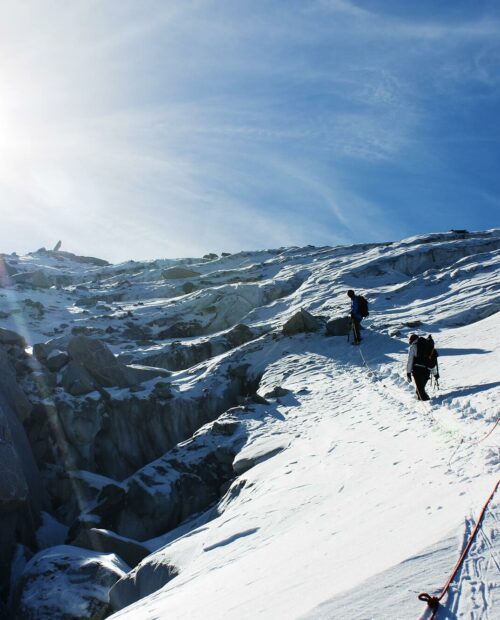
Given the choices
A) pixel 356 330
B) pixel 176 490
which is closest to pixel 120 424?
pixel 176 490

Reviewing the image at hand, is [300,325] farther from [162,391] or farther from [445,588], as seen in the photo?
[445,588]

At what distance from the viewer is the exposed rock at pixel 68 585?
14.6 metres

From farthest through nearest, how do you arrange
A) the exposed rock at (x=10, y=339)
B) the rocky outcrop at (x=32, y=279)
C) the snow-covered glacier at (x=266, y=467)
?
the rocky outcrop at (x=32, y=279) → the exposed rock at (x=10, y=339) → the snow-covered glacier at (x=266, y=467)

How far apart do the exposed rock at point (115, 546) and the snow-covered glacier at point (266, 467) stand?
0.16 ft

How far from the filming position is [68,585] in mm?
15430

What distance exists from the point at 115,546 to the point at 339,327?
1792 centimetres

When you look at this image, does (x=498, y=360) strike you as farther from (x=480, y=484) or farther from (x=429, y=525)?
(x=429, y=525)

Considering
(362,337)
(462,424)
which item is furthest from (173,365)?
(462,424)

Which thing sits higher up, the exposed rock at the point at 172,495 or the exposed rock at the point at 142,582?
the exposed rock at the point at 172,495

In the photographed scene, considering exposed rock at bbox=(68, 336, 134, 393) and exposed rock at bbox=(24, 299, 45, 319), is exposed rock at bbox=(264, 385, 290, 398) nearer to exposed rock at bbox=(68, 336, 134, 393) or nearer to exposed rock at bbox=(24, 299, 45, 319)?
exposed rock at bbox=(68, 336, 134, 393)

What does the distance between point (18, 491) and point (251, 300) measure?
4296 cm

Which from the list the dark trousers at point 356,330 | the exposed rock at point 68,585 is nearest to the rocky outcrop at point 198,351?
the dark trousers at point 356,330

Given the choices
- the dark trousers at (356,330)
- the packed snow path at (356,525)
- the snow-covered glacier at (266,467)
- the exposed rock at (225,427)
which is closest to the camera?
the packed snow path at (356,525)

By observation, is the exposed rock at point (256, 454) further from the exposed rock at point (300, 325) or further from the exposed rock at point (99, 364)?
the exposed rock at point (99, 364)
